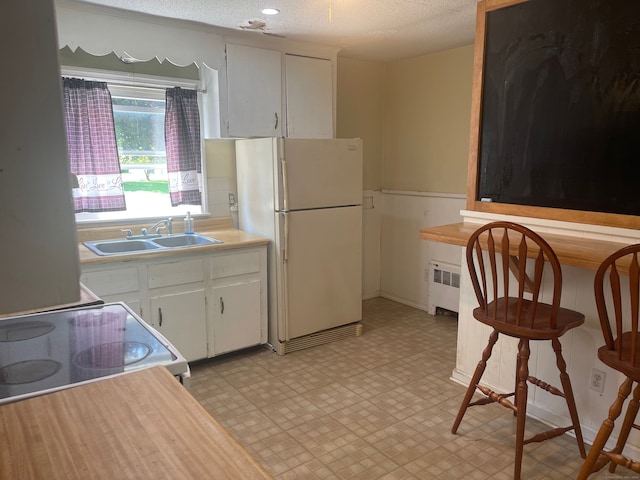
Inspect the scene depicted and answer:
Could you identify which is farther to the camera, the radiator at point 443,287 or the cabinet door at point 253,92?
the radiator at point 443,287

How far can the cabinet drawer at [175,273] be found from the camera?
2.96 meters

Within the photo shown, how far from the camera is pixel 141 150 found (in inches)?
137

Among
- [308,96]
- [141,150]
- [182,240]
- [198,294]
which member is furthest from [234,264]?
[308,96]

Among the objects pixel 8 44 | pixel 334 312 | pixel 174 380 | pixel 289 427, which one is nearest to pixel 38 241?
pixel 8 44

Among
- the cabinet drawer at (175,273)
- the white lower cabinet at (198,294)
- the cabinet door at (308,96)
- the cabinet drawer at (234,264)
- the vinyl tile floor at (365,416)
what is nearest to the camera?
the vinyl tile floor at (365,416)

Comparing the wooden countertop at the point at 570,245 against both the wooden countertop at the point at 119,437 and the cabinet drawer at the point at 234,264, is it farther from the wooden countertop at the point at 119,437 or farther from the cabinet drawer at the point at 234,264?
the wooden countertop at the point at 119,437

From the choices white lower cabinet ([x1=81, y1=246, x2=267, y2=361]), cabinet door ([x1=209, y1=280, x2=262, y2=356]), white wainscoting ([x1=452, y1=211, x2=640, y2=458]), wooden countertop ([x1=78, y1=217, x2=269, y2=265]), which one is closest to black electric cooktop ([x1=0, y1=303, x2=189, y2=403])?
wooden countertop ([x1=78, y1=217, x2=269, y2=265])

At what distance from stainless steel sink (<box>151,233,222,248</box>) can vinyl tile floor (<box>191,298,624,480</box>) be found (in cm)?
88

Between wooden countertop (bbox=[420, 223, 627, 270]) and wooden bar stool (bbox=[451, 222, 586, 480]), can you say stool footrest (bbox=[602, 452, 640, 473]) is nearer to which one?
wooden bar stool (bbox=[451, 222, 586, 480])

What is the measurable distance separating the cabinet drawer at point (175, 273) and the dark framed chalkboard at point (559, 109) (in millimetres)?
1835

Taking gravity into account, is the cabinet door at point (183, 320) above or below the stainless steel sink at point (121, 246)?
below

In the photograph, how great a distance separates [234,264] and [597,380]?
228 centimetres

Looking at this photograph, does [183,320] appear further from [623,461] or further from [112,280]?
[623,461]

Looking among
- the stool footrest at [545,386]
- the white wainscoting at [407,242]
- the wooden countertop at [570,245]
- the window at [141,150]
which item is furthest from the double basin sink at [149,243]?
the stool footrest at [545,386]
